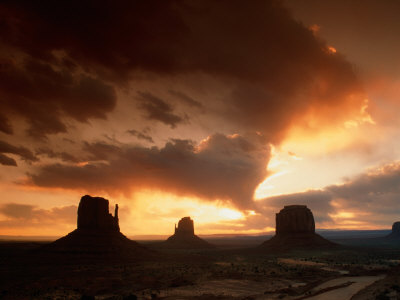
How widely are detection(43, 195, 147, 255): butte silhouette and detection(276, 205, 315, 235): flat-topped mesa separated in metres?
70.9

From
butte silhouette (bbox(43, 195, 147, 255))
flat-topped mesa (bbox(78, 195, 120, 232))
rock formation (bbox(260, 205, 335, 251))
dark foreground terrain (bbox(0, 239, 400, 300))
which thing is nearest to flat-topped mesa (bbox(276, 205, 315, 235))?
rock formation (bbox(260, 205, 335, 251))

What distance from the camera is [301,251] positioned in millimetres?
105562

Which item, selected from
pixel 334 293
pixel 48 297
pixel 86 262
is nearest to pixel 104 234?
pixel 86 262

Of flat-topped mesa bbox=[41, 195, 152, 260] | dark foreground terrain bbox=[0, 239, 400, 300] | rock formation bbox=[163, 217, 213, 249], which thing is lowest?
rock formation bbox=[163, 217, 213, 249]

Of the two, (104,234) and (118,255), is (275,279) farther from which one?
(104,234)

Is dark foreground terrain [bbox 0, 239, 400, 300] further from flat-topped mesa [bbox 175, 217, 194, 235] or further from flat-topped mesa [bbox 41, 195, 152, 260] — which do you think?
flat-topped mesa [bbox 175, 217, 194, 235]

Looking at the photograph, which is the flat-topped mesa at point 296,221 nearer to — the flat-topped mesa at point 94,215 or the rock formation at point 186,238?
the rock formation at point 186,238

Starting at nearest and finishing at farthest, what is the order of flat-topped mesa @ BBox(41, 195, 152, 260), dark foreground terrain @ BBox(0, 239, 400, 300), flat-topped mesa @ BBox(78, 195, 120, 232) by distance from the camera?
dark foreground terrain @ BBox(0, 239, 400, 300) < flat-topped mesa @ BBox(41, 195, 152, 260) < flat-topped mesa @ BBox(78, 195, 120, 232)

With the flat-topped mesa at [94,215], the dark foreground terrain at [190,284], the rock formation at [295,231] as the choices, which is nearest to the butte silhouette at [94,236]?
the flat-topped mesa at [94,215]

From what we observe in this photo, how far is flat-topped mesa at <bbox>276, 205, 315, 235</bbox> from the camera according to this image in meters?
126

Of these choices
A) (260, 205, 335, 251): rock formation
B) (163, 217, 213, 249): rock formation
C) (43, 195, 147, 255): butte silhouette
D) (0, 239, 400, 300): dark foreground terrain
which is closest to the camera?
(0, 239, 400, 300): dark foreground terrain

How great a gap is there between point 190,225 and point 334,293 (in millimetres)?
165957

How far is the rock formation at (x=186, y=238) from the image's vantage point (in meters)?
172

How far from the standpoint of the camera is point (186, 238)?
184625 millimetres
